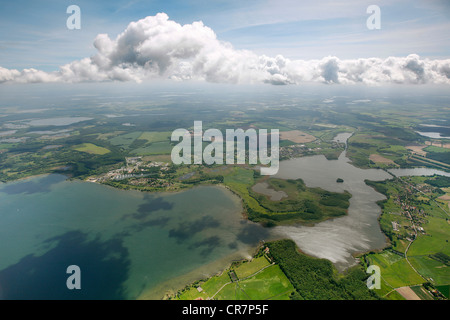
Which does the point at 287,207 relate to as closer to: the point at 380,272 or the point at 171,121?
the point at 380,272

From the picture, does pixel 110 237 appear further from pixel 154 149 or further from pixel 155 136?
pixel 155 136

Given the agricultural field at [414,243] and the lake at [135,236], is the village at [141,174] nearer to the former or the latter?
the lake at [135,236]

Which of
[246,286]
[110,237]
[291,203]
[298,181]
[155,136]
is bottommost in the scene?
[246,286]

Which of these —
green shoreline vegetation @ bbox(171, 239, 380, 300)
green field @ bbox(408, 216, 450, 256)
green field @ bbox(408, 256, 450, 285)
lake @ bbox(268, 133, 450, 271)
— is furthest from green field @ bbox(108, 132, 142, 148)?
green field @ bbox(408, 256, 450, 285)

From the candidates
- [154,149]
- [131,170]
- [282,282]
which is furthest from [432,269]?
[154,149]

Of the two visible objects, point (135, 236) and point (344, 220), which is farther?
point (344, 220)

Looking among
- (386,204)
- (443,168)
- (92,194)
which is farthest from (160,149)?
(443,168)

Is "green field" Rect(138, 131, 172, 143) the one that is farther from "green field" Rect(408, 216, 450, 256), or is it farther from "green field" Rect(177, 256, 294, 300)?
"green field" Rect(408, 216, 450, 256)

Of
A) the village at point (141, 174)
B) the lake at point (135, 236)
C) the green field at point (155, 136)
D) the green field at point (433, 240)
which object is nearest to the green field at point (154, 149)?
the green field at point (155, 136)
